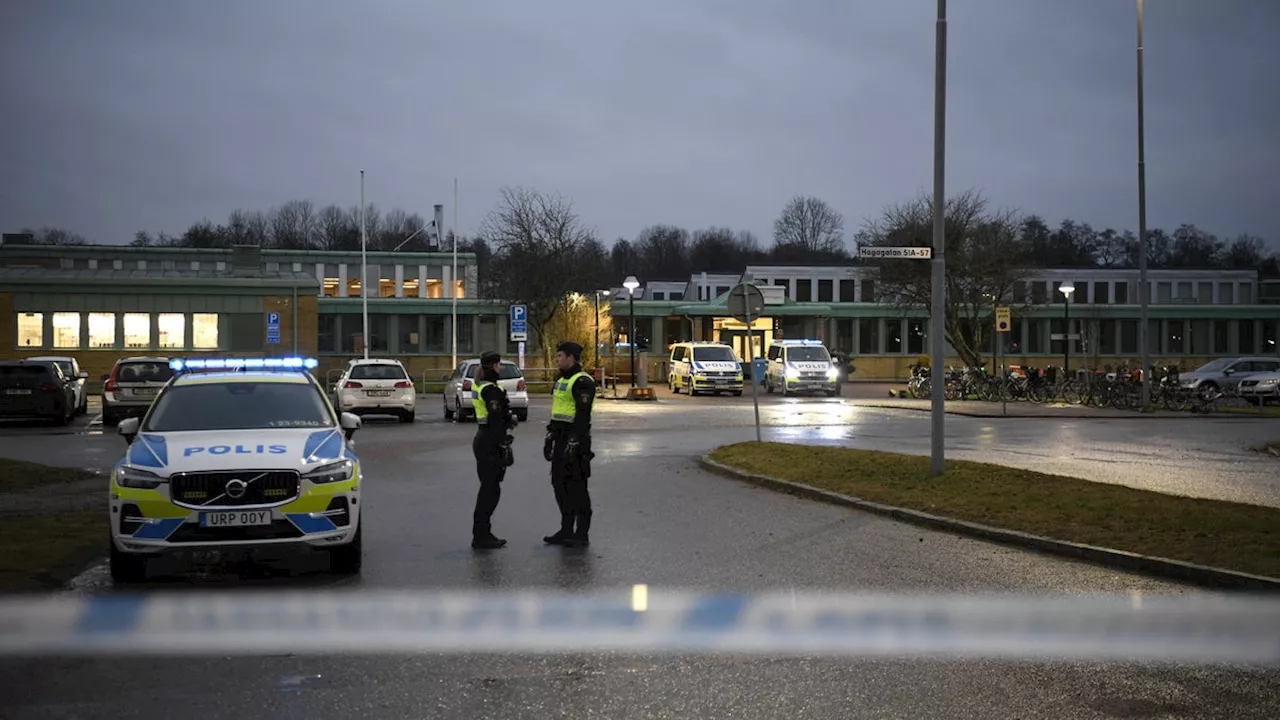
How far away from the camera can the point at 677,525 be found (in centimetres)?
1209

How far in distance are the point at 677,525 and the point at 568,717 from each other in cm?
662

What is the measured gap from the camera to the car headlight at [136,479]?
8688 mm

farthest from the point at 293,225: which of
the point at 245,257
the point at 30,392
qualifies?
the point at 30,392

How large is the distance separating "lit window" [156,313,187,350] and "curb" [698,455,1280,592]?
164 feet

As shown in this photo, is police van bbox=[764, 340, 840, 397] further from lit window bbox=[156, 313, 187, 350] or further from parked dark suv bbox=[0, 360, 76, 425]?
lit window bbox=[156, 313, 187, 350]

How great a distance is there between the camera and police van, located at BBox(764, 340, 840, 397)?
46812mm

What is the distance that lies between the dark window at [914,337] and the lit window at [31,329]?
149 feet

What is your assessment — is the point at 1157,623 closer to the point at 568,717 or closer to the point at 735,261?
the point at 568,717

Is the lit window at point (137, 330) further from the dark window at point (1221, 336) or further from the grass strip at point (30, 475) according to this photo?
the dark window at point (1221, 336)

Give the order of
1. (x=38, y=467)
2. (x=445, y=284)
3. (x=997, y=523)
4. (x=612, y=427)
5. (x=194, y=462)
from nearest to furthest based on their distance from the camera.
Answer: (x=194, y=462)
(x=997, y=523)
(x=38, y=467)
(x=612, y=427)
(x=445, y=284)

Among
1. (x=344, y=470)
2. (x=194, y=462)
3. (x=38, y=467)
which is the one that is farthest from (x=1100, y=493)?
(x=38, y=467)

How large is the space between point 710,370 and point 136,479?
39.3 metres

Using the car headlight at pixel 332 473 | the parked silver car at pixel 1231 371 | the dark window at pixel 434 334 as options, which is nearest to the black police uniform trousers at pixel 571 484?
the car headlight at pixel 332 473

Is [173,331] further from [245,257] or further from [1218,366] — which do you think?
[1218,366]
